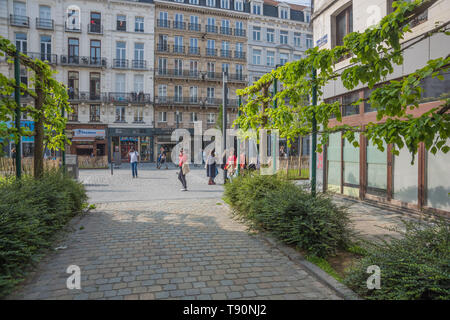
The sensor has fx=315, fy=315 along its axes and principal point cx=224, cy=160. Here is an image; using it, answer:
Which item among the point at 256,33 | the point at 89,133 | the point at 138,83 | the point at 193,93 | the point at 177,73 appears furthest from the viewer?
the point at 256,33

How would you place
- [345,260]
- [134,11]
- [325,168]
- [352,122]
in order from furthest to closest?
[134,11], [325,168], [352,122], [345,260]

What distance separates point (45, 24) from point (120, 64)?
26.7 feet

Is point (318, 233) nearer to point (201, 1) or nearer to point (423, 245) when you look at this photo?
point (423, 245)

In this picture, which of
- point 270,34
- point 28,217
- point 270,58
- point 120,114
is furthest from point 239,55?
point 28,217

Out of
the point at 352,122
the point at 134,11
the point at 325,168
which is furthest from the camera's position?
the point at 134,11

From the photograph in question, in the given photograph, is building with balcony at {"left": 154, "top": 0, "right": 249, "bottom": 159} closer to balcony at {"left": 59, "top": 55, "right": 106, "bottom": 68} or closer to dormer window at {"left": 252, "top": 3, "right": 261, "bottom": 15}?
dormer window at {"left": 252, "top": 3, "right": 261, "bottom": 15}

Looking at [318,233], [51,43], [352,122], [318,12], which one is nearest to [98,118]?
[51,43]

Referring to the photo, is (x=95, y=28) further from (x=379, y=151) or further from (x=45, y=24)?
(x=379, y=151)

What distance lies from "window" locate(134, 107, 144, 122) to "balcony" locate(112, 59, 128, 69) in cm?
486

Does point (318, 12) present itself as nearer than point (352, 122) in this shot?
No

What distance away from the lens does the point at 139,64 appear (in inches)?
1428

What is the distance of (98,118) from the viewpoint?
1379 inches

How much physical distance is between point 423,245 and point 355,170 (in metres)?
6.44

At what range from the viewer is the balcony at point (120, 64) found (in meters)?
35.4
